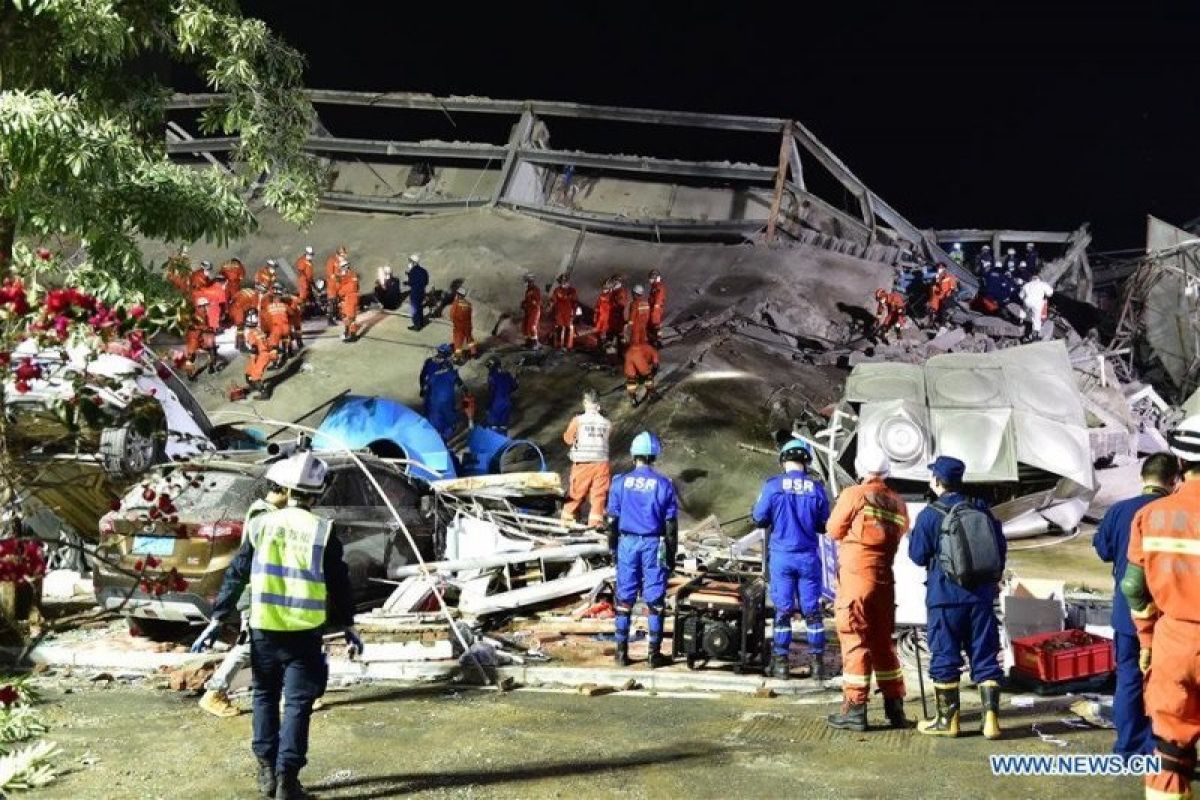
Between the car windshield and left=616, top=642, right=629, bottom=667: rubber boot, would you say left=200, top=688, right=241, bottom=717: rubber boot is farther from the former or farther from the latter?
left=616, top=642, right=629, bottom=667: rubber boot

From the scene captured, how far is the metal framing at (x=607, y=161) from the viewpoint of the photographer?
2609cm

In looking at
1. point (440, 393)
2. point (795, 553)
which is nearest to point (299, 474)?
point (795, 553)

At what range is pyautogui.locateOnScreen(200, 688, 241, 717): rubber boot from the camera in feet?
24.3

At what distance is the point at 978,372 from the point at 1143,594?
10.1 m

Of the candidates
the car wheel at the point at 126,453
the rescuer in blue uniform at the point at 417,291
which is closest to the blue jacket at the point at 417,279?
the rescuer in blue uniform at the point at 417,291

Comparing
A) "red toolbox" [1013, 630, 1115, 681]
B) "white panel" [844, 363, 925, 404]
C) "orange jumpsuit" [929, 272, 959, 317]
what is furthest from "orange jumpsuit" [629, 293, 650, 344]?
"red toolbox" [1013, 630, 1115, 681]

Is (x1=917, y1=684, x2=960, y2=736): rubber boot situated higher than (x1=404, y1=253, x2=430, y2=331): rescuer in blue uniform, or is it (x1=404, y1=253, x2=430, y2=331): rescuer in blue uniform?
(x1=404, y1=253, x2=430, y2=331): rescuer in blue uniform

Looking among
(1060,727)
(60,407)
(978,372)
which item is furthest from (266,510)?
(978,372)

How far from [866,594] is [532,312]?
16.2 m

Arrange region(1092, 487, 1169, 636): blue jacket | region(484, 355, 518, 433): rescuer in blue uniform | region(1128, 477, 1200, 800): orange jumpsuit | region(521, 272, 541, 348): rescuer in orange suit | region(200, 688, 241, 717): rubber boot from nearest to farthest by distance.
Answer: region(1128, 477, 1200, 800): orange jumpsuit → region(1092, 487, 1169, 636): blue jacket → region(200, 688, 241, 717): rubber boot → region(484, 355, 518, 433): rescuer in blue uniform → region(521, 272, 541, 348): rescuer in orange suit

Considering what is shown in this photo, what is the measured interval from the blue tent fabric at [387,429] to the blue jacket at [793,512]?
23.1 ft

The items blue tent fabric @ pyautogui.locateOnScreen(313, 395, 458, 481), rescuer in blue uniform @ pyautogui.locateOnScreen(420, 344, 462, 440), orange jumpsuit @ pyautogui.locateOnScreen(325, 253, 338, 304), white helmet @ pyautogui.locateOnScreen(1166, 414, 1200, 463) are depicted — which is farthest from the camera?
orange jumpsuit @ pyautogui.locateOnScreen(325, 253, 338, 304)

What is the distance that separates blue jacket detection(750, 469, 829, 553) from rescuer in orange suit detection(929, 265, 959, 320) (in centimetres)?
1713

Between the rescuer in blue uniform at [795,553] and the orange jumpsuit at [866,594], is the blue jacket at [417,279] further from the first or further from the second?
the orange jumpsuit at [866,594]
